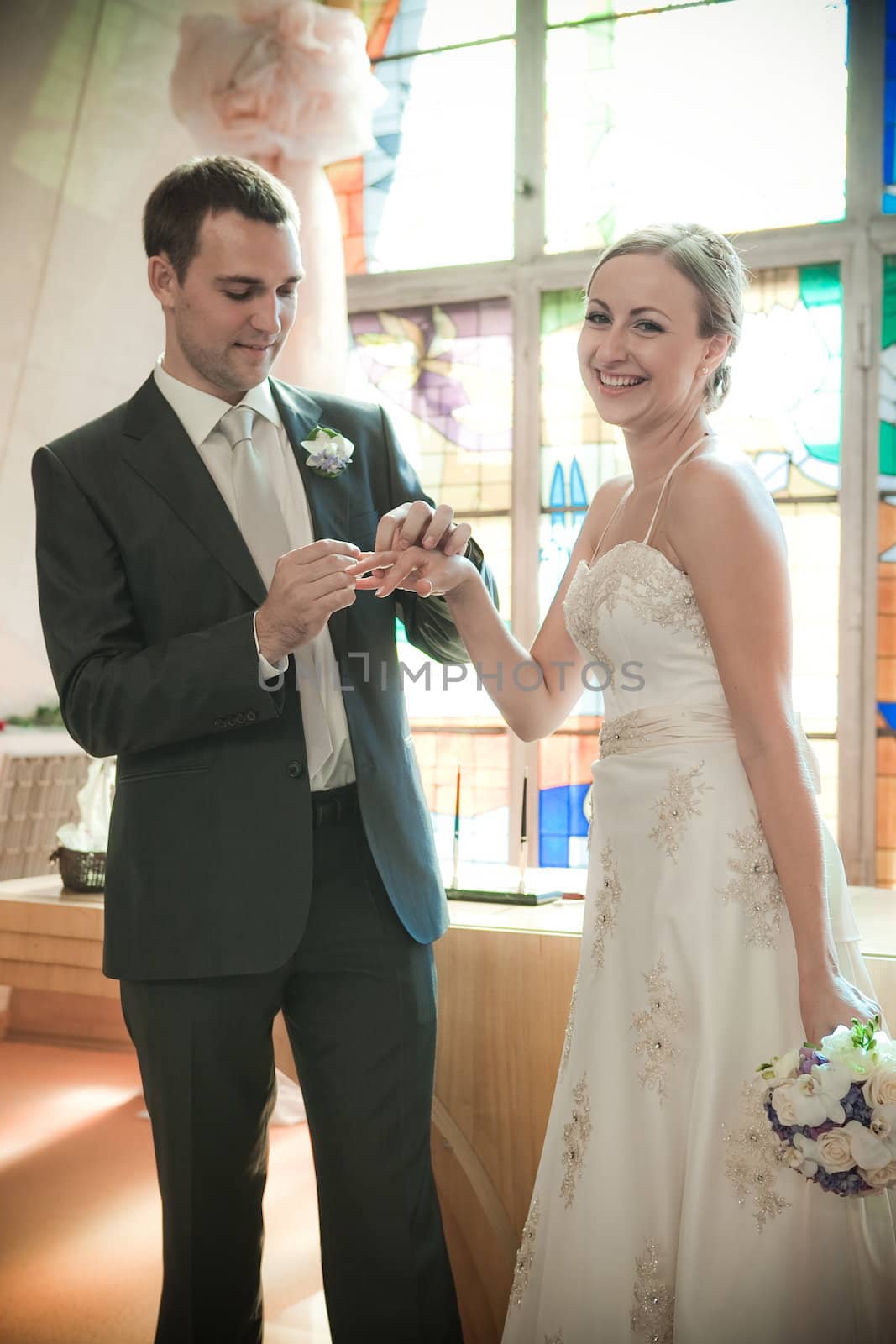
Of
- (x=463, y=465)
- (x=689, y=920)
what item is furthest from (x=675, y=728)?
(x=463, y=465)

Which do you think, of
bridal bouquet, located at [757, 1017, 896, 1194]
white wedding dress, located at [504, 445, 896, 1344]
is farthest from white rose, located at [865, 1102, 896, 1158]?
white wedding dress, located at [504, 445, 896, 1344]

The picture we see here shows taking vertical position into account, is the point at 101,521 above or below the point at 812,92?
below

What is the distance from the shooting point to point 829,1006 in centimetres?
156

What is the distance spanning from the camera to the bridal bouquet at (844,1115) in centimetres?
141

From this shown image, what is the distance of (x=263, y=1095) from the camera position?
6.12 ft

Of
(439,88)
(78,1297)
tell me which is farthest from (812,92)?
(78,1297)

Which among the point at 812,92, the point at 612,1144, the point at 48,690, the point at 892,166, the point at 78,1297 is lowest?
the point at 78,1297

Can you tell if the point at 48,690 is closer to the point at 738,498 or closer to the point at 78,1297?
the point at 78,1297

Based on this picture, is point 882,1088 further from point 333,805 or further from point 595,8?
point 595,8

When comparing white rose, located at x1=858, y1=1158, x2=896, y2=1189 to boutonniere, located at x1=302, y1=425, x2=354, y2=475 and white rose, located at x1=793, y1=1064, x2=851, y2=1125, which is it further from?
boutonniere, located at x1=302, y1=425, x2=354, y2=475

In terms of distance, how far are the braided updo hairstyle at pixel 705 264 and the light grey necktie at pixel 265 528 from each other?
655 mm

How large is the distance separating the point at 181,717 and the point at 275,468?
1.50 ft

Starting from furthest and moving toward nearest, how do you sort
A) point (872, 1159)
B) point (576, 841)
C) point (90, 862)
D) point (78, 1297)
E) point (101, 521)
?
point (576, 841)
point (90, 862)
point (78, 1297)
point (101, 521)
point (872, 1159)

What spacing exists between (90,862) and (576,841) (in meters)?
2.66
